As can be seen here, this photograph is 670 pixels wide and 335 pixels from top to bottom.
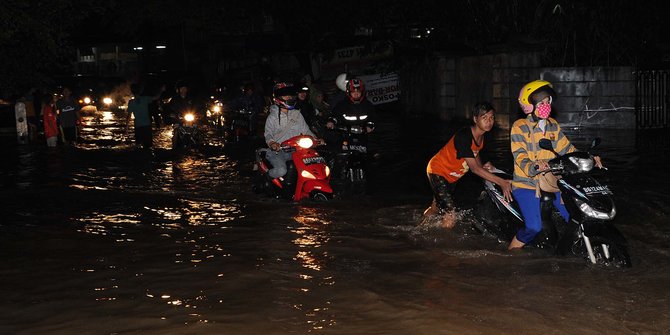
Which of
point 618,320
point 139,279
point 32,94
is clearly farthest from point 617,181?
point 32,94

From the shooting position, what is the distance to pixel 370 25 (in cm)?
2889

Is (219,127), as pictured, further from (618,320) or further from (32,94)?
(618,320)

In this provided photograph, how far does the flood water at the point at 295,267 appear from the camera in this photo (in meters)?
6.43

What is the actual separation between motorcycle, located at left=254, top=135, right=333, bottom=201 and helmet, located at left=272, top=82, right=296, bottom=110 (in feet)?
1.79

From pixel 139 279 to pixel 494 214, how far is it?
343cm

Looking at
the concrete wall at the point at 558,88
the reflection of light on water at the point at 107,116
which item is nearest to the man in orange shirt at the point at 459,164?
the concrete wall at the point at 558,88

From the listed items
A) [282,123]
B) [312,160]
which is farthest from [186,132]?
[312,160]

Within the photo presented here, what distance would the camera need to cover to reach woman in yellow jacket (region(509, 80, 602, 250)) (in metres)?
7.70

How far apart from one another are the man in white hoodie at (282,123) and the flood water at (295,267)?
58 centimetres

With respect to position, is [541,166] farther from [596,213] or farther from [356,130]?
[356,130]

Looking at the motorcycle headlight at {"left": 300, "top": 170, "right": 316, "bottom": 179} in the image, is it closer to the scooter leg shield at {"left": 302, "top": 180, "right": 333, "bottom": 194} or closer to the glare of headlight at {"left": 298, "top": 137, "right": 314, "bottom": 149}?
the scooter leg shield at {"left": 302, "top": 180, "right": 333, "bottom": 194}

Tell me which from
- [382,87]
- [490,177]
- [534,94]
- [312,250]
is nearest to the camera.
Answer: [534,94]

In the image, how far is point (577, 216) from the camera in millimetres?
7562

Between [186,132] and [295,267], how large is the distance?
11.9 metres
